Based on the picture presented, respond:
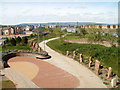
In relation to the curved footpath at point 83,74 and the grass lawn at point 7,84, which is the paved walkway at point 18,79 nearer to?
the grass lawn at point 7,84

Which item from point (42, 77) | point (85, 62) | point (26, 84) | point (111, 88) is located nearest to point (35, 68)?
point (42, 77)

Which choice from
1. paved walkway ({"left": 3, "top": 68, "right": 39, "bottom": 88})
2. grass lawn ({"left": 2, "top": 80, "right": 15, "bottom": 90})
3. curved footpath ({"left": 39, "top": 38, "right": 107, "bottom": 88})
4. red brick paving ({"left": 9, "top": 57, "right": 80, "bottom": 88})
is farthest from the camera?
curved footpath ({"left": 39, "top": 38, "right": 107, "bottom": 88})

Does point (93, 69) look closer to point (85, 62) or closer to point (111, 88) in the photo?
point (85, 62)

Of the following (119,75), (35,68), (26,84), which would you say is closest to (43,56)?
(35,68)

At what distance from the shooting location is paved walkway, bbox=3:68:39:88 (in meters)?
12.3

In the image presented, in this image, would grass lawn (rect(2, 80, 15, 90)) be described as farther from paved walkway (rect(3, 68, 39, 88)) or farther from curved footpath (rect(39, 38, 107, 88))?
curved footpath (rect(39, 38, 107, 88))

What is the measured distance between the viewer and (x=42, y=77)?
14.2 meters

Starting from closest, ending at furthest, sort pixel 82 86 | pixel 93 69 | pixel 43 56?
pixel 82 86
pixel 93 69
pixel 43 56

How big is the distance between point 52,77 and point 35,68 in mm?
3300

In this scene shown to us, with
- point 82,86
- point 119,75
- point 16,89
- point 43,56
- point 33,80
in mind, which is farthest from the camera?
point 43,56

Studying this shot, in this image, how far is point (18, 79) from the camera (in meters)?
13.6

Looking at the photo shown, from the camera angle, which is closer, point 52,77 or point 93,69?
point 52,77

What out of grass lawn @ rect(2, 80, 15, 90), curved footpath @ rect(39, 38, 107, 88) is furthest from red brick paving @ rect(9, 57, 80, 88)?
grass lawn @ rect(2, 80, 15, 90)

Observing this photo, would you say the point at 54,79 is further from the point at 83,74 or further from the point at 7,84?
the point at 7,84
